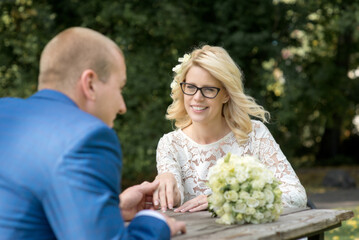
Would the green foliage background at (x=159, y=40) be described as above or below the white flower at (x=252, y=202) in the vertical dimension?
above

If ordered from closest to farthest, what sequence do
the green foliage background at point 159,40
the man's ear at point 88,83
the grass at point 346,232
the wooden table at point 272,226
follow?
the man's ear at point 88,83
the wooden table at point 272,226
the grass at point 346,232
the green foliage background at point 159,40

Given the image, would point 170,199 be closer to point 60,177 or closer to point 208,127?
point 208,127

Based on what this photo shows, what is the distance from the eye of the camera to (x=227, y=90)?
436cm

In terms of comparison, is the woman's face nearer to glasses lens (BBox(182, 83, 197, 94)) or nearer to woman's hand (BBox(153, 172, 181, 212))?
glasses lens (BBox(182, 83, 197, 94))

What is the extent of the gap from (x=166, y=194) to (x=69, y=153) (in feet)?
5.78

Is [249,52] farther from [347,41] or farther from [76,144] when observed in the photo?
[76,144]

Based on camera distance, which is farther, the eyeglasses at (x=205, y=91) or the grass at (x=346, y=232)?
the grass at (x=346, y=232)

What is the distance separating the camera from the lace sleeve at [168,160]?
4305 millimetres

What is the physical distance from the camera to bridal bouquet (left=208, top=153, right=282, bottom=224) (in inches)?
112

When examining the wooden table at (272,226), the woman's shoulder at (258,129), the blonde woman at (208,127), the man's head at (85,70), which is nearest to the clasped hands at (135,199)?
the wooden table at (272,226)

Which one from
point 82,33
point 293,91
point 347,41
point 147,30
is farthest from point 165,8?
point 82,33

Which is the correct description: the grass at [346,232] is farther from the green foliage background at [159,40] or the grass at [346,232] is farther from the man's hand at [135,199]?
the man's hand at [135,199]

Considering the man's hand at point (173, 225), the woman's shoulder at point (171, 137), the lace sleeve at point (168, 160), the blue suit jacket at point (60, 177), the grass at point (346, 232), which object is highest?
the blue suit jacket at point (60, 177)

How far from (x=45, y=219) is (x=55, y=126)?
322 millimetres
